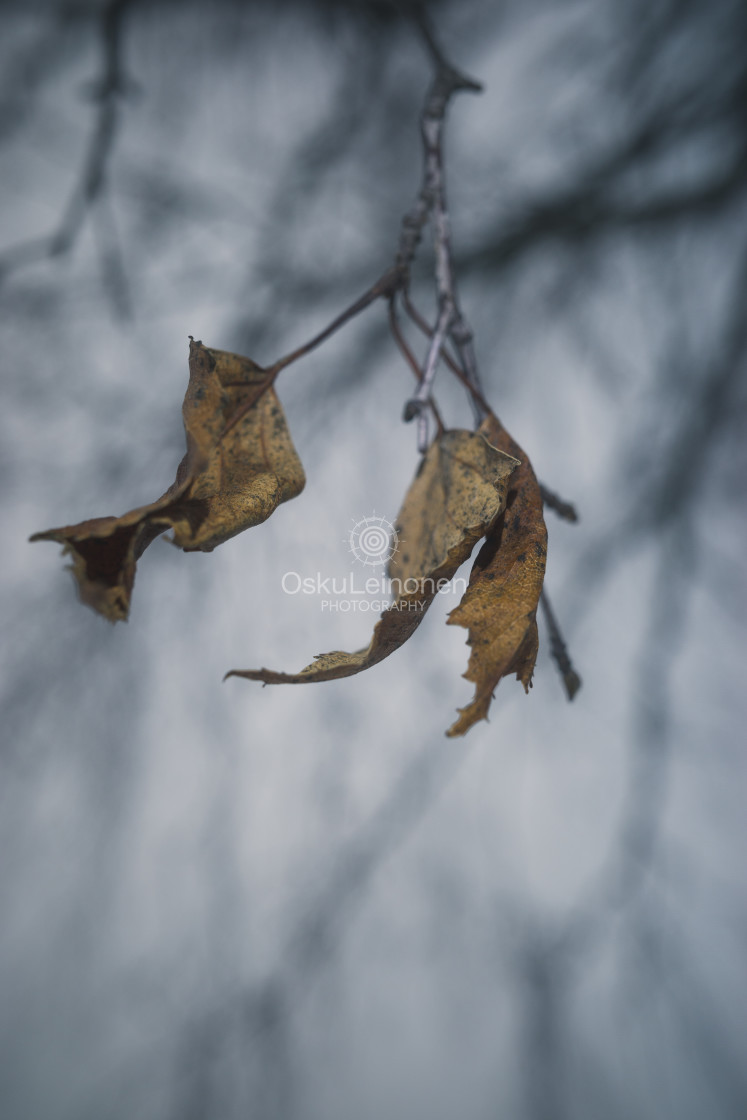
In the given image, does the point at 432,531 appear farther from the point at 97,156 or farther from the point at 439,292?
the point at 97,156

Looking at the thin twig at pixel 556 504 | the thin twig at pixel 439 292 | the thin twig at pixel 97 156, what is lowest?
the thin twig at pixel 556 504

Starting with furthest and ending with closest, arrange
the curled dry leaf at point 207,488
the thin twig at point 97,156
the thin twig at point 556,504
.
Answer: the thin twig at point 97,156 → the thin twig at point 556,504 → the curled dry leaf at point 207,488

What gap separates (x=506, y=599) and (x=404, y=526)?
8cm

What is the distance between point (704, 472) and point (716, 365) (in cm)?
9

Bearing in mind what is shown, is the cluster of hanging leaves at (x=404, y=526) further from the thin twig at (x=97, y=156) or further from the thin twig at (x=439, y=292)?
the thin twig at (x=97, y=156)

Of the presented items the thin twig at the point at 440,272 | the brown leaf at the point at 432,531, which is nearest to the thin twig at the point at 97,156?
the thin twig at the point at 440,272

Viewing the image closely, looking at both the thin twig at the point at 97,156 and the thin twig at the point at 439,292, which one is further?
the thin twig at the point at 97,156

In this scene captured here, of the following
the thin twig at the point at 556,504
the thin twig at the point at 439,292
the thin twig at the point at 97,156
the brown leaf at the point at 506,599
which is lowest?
the brown leaf at the point at 506,599

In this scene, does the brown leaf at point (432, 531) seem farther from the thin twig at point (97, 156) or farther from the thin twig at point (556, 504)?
the thin twig at point (97, 156)

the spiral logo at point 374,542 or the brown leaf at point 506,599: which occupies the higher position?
the spiral logo at point 374,542

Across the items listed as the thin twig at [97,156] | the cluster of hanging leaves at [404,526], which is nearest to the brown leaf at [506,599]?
the cluster of hanging leaves at [404,526]

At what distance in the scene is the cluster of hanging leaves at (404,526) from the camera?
141 millimetres

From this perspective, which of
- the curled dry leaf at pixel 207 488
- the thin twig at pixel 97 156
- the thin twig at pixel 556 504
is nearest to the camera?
the curled dry leaf at pixel 207 488

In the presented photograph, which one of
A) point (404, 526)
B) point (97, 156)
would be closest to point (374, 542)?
point (404, 526)
